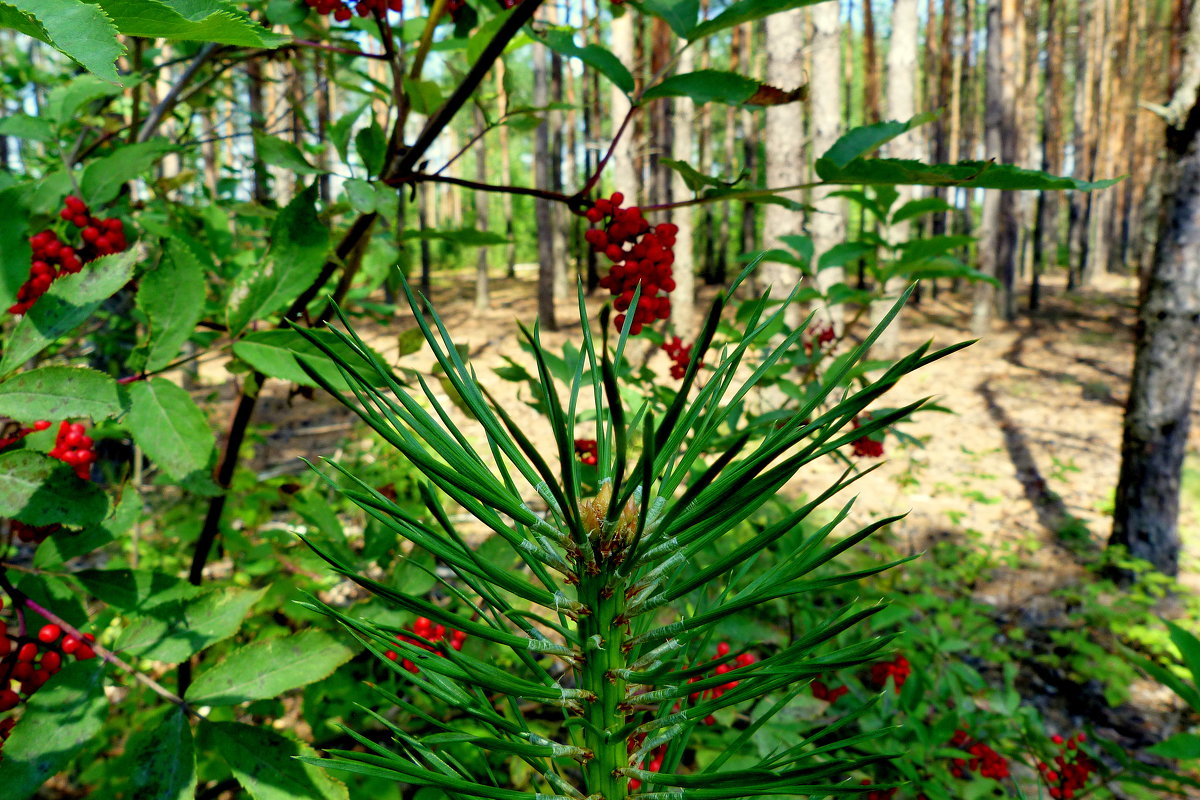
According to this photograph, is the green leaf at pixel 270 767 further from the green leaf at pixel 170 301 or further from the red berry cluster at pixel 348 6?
the red berry cluster at pixel 348 6

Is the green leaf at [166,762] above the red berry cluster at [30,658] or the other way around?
the other way around

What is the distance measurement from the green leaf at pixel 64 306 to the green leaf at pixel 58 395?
2 cm

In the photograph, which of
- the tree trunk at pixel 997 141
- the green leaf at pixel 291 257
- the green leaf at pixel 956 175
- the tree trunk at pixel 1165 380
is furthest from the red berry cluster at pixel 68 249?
the tree trunk at pixel 997 141

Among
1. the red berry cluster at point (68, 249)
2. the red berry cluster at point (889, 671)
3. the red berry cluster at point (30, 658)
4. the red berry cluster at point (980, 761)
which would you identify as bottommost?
the red berry cluster at point (980, 761)

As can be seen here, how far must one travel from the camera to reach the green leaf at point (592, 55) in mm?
984

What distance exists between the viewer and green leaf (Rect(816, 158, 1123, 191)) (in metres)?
0.69

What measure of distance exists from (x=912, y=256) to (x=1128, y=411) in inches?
154

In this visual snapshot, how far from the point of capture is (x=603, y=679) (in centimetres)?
45

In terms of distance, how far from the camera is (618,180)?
27.5 feet

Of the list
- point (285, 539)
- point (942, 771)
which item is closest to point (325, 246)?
point (285, 539)

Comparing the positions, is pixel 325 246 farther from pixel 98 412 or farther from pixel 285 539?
pixel 285 539

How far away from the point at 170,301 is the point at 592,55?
2.27 feet

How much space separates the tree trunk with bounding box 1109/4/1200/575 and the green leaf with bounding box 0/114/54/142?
17.3 ft

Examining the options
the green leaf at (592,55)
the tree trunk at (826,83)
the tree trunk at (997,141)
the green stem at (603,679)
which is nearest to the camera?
the green stem at (603,679)
